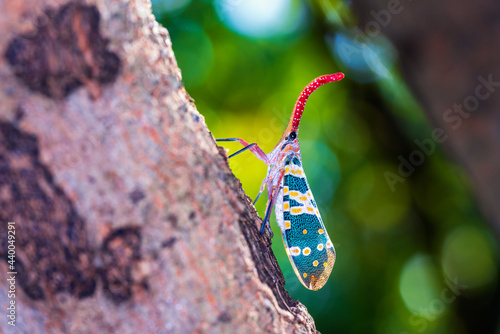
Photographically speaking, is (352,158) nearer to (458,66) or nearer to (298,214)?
(458,66)

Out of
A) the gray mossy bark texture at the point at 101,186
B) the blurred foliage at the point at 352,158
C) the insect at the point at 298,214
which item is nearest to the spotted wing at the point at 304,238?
the insect at the point at 298,214

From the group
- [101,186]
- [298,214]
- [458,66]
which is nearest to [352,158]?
[458,66]

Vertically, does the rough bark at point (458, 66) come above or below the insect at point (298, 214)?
above

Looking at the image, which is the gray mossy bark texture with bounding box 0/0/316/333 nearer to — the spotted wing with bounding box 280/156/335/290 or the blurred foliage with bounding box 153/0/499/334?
the spotted wing with bounding box 280/156/335/290

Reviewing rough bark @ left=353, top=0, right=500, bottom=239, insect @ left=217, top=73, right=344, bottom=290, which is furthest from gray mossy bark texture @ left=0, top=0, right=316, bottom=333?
rough bark @ left=353, top=0, right=500, bottom=239

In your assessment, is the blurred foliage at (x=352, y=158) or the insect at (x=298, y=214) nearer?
the insect at (x=298, y=214)

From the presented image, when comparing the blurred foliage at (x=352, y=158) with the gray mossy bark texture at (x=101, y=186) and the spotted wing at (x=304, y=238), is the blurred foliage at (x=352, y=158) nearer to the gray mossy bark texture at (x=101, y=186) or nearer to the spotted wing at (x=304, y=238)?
the spotted wing at (x=304, y=238)
